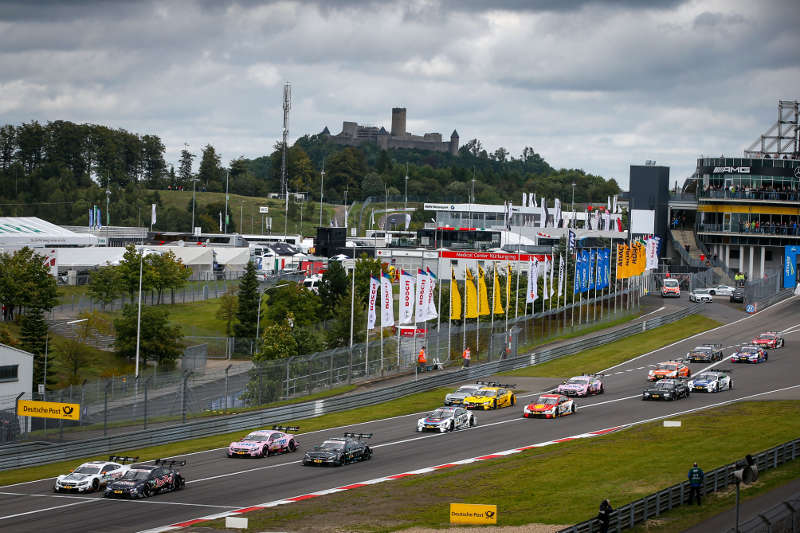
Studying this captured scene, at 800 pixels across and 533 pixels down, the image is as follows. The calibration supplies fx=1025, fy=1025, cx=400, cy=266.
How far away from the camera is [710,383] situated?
56.6 metres

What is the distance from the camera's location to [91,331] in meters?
73.2

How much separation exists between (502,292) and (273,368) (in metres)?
42.9

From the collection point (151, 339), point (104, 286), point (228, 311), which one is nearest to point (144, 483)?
point (151, 339)

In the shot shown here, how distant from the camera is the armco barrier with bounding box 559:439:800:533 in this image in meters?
26.7

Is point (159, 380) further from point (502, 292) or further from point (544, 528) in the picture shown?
point (502, 292)

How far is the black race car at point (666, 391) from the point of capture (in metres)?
54.2

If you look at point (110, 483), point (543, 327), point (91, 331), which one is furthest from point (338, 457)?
point (543, 327)

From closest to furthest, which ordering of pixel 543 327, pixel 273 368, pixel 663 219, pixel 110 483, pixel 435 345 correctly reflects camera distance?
pixel 110 483 → pixel 273 368 → pixel 435 345 → pixel 543 327 → pixel 663 219

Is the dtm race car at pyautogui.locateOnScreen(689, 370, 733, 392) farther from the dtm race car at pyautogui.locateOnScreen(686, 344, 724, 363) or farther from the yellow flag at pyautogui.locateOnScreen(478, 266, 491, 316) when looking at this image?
the yellow flag at pyautogui.locateOnScreen(478, 266, 491, 316)

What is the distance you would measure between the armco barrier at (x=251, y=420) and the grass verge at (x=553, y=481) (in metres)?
11.1

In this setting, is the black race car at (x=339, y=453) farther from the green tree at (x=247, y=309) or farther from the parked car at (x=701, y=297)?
the parked car at (x=701, y=297)

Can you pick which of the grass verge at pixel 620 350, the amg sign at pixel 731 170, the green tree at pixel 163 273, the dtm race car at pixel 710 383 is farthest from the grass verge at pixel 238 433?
the amg sign at pixel 731 170

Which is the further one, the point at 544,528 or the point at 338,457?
the point at 338,457

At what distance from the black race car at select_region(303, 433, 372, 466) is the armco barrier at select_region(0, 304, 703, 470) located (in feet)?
30.0
